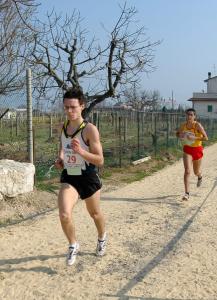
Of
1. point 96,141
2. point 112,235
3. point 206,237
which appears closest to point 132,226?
point 112,235

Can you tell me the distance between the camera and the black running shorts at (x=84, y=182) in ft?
17.0

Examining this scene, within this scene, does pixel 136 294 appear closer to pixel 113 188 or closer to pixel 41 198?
pixel 41 198

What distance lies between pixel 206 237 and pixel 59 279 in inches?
96.2

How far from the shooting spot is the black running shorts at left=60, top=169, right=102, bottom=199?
518 centimetres

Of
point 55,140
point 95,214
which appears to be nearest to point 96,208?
point 95,214

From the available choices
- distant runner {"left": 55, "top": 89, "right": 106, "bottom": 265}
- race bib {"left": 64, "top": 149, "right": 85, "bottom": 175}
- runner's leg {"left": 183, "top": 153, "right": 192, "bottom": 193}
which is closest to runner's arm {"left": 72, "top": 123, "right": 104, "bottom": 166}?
distant runner {"left": 55, "top": 89, "right": 106, "bottom": 265}

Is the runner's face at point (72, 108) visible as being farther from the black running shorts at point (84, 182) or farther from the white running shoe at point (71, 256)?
the white running shoe at point (71, 256)

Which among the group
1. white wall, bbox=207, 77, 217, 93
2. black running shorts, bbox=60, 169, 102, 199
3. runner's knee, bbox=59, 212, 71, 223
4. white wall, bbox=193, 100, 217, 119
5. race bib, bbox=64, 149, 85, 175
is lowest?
runner's knee, bbox=59, 212, 71, 223

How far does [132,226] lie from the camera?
706 centimetres

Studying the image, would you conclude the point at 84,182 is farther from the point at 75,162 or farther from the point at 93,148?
the point at 93,148

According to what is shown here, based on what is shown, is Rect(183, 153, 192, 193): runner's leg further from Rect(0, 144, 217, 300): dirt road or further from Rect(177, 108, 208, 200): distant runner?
Rect(0, 144, 217, 300): dirt road

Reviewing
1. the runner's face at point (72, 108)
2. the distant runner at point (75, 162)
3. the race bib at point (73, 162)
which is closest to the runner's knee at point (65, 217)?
the distant runner at point (75, 162)

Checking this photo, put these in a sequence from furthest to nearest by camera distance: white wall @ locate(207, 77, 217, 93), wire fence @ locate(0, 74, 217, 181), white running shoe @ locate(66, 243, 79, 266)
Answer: white wall @ locate(207, 77, 217, 93), wire fence @ locate(0, 74, 217, 181), white running shoe @ locate(66, 243, 79, 266)

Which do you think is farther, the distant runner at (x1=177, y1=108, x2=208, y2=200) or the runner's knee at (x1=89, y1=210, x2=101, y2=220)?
the distant runner at (x1=177, y1=108, x2=208, y2=200)
